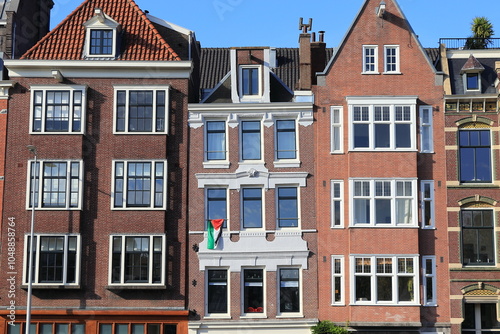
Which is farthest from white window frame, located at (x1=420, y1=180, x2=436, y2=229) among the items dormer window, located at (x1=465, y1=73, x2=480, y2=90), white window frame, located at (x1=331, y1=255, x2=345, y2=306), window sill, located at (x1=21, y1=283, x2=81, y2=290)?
window sill, located at (x1=21, y1=283, x2=81, y2=290)

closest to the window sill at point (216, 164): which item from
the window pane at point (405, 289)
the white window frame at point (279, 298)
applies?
the white window frame at point (279, 298)

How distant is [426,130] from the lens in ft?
116

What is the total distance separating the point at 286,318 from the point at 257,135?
8.23 m

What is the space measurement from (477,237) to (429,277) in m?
2.70

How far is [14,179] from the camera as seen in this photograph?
3541cm

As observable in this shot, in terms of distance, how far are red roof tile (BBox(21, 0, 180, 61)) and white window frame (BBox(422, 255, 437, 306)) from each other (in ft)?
46.7

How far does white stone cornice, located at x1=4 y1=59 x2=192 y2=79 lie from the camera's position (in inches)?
1406

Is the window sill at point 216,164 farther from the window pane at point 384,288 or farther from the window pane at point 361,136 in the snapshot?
the window pane at point 384,288

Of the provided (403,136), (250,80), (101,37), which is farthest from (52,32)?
(403,136)

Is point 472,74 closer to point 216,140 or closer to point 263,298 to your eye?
point 216,140

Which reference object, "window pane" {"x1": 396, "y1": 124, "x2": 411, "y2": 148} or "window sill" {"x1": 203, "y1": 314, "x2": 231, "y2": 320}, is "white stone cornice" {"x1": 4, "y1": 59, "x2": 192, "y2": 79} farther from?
"window sill" {"x1": 203, "y1": 314, "x2": 231, "y2": 320}

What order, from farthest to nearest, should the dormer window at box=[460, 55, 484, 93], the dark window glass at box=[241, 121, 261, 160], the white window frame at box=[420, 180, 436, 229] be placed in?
the dormer window at box=[460, 55, 484, 93], the dark window glass at box=[241, 121, 261, 160], the white window frame at box=[420, 180, 436, 229]

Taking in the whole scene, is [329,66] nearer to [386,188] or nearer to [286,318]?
[386,188]

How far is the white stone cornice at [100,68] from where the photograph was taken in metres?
35.7
